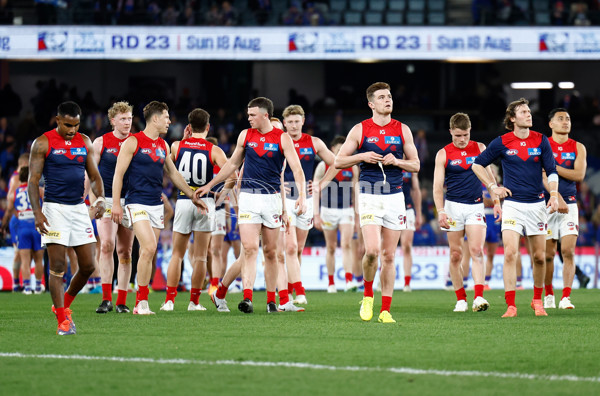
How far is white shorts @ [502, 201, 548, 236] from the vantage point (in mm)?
11664

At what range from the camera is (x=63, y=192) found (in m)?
9.62

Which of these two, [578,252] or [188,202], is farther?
[578,252]

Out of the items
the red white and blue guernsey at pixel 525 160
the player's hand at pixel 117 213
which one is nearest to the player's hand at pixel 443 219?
the red white and blue guernsey at pixel 525 160

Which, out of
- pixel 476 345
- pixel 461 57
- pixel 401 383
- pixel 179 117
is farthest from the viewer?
pixel 179 117

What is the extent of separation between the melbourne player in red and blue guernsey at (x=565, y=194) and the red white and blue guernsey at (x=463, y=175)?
1.15 meters

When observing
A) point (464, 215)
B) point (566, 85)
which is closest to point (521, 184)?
point (464, 215)

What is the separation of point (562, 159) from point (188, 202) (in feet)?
16.8

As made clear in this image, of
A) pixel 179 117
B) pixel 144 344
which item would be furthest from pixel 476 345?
pixel 179 117

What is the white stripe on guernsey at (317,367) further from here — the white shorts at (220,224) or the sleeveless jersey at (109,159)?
the white shorts at (220,224)

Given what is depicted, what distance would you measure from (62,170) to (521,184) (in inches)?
216

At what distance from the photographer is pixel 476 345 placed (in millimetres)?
8289

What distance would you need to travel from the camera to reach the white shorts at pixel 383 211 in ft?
35.1

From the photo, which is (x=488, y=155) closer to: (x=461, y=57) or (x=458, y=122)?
(x=458, y=122)

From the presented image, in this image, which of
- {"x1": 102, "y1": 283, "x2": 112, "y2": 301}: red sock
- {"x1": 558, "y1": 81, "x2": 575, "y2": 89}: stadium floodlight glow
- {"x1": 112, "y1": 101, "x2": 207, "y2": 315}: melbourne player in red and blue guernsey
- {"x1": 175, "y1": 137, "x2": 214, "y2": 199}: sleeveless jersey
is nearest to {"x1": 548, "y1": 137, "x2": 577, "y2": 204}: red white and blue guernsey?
{"x1": 175, "y1": 137, "x2": 214, "y2": 199}: sleeveless jersey
